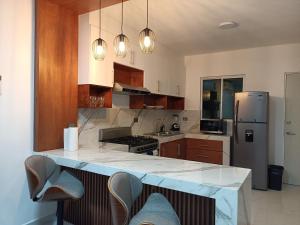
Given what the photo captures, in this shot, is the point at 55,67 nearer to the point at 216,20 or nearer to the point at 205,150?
the point at 216,20

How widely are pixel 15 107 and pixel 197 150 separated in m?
3.36

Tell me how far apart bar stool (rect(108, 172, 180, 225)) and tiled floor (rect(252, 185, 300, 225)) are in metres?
1.85

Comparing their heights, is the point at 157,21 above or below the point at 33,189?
above

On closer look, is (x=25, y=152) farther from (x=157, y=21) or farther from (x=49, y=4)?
(x=157, y=21)

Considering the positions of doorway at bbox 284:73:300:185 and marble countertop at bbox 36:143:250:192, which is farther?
doorway at bbox 284:73:300:185

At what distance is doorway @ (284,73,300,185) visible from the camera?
4258 mm

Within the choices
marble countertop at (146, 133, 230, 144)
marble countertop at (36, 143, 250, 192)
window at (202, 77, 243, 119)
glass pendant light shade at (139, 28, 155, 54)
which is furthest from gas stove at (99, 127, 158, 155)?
window at (202, 77, 243, 119)

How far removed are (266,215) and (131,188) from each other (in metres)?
2.32

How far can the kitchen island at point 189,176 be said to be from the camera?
1.38 m

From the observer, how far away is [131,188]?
5.07 feet

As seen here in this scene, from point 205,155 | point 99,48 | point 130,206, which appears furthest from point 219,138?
point 130,206

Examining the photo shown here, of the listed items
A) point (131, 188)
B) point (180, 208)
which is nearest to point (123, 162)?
point (131, 188)

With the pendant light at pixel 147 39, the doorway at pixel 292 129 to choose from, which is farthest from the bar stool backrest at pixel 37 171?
the doorway at pixel 292 129

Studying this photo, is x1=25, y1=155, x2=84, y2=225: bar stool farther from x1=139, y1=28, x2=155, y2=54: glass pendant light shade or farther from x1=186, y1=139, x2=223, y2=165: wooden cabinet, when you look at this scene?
x1=186, y1=139, x2=223, y2=165: wooden cabinet
